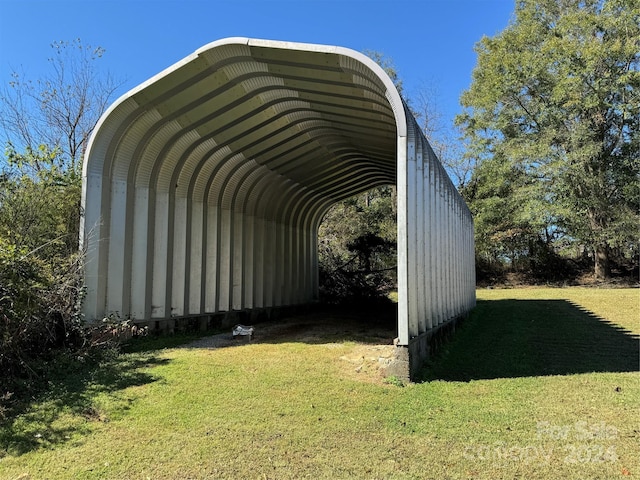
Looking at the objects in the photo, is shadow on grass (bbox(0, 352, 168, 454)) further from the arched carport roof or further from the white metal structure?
the arched carport roof

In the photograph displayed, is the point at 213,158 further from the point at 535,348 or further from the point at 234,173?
the point at 535,348

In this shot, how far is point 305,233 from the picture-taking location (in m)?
16.6

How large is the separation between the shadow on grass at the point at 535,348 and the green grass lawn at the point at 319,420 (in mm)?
83

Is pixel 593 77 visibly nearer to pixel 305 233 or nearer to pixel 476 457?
pixel 305 233

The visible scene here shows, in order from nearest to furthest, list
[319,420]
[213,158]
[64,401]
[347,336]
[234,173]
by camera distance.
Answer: [319,420] < [64,401] < [347,336] < [213,158] < [234,173]

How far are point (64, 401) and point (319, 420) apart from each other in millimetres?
2734

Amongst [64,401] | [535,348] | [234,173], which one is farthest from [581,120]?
[64,401]

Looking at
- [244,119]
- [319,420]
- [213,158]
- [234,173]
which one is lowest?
[319,420]

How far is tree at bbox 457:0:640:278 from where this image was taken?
2202 cm

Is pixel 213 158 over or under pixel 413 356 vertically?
over

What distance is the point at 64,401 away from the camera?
16.7ft

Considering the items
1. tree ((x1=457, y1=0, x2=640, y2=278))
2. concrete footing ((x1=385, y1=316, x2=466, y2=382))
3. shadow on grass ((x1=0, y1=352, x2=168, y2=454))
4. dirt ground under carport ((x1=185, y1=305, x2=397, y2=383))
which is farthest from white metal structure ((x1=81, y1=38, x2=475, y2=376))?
tree ((x1=457, y1=0, x2=640, y2=278))

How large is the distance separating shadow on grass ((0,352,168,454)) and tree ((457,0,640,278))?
21129mm

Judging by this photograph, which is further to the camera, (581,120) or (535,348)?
(581,120)
